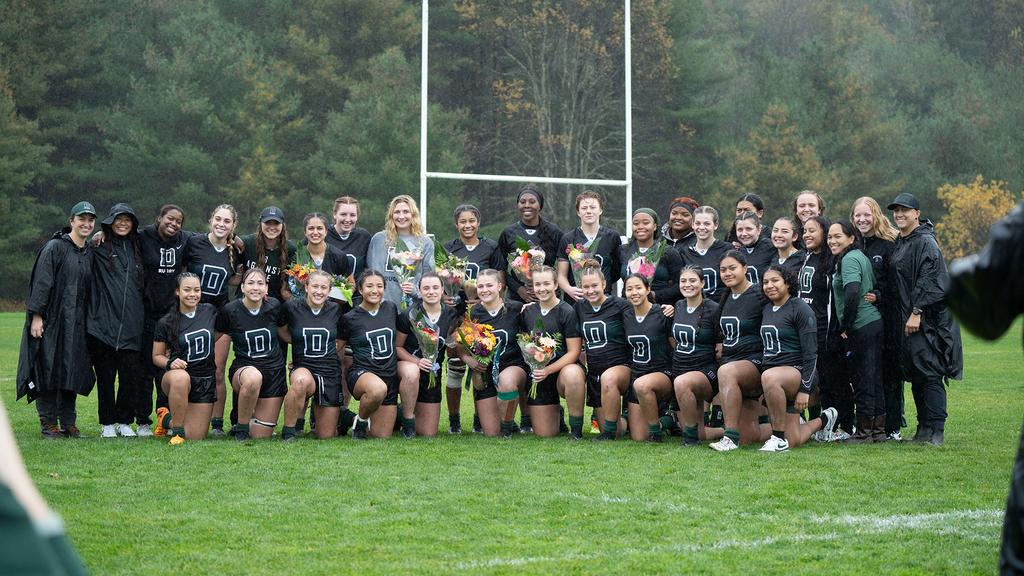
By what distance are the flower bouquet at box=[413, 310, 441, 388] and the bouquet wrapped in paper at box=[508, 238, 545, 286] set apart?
850 mm

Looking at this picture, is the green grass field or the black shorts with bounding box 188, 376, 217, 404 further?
the black shorts with bounding box 188, 376, 217, 404

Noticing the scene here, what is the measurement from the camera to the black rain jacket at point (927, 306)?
24.9ft

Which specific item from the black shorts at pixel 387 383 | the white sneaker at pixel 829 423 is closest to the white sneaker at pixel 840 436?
the white sneaker at pixel 829 423

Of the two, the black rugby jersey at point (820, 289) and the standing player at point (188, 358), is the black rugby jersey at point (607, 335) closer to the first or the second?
the black rugby jersey at point (820, 289)

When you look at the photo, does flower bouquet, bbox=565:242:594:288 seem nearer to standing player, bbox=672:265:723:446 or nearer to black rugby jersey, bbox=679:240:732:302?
black rugby jersey, bbox=679:240:732:302

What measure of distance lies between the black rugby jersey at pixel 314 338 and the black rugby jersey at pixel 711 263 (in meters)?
2.57

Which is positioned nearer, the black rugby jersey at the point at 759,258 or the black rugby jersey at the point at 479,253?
the black rugby jersey at the point at 759,258

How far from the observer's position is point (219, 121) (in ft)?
107

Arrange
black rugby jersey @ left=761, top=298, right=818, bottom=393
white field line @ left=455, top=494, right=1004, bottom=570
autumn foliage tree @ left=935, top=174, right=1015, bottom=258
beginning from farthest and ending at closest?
autumn foliage tree @ left=935, top=174, right=1015, bottom=258
black rugby jersey @ left=761, top=298, right=818, bottom=393
white field line @ left=455, top=494, right=1004, bottom=570

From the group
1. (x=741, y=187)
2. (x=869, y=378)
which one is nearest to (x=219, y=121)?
(x=741, y=187)

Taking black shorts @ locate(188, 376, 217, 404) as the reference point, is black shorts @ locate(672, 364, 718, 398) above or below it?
above

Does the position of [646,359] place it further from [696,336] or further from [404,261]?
[404,261]

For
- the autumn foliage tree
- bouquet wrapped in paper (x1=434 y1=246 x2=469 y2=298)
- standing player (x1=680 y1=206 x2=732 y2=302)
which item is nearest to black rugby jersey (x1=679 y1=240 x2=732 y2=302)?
standing player (x1=680 y1=206 x2=732 y2=302)

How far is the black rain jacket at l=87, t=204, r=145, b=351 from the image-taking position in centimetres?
827
